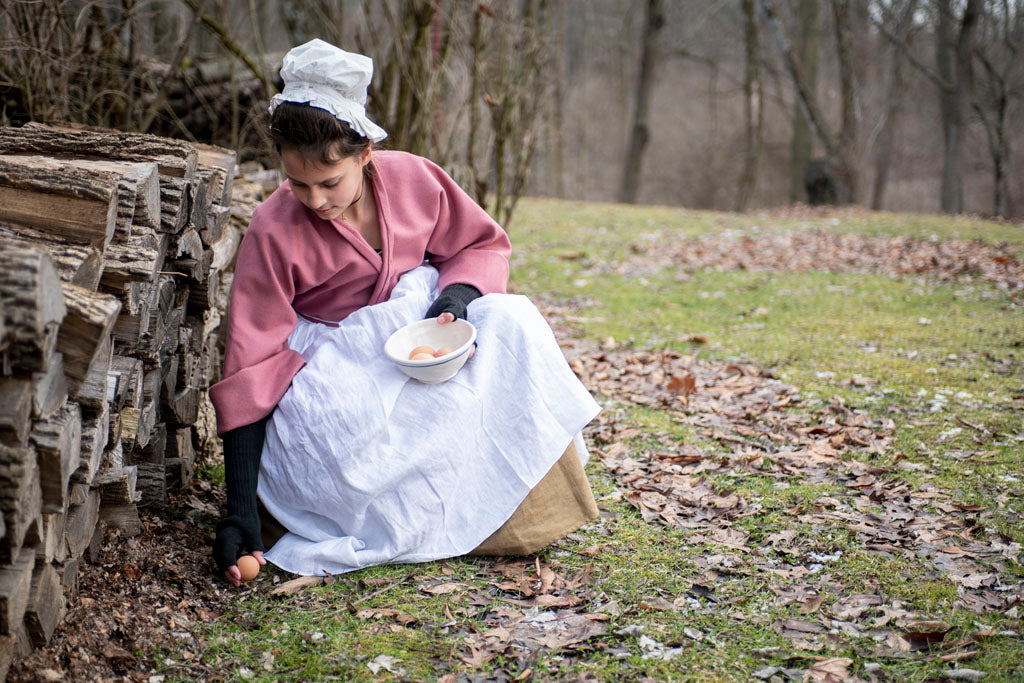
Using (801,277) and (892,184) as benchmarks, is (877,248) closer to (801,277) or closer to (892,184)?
(801,277)

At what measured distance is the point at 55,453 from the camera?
6.05 feet

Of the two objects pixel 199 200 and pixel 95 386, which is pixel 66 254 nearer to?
pixel 95 386

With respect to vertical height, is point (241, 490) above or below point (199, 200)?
below

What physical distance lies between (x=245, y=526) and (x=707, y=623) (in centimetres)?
151

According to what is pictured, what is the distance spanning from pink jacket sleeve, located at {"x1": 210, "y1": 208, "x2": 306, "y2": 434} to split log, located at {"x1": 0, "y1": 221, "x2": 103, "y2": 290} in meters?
0.58

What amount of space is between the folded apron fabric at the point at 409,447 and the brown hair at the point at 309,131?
2.11ft

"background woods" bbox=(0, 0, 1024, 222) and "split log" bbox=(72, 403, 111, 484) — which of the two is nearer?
"split log" bbox=(72, 403, 111, 484)

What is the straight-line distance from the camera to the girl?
265 cm

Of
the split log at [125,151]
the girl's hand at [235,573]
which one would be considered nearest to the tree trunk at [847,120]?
the split log at [125,151]

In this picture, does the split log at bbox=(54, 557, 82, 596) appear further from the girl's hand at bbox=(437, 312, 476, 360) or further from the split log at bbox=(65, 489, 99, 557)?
the girl's hand at bbox=(437, 312, 476, 360)

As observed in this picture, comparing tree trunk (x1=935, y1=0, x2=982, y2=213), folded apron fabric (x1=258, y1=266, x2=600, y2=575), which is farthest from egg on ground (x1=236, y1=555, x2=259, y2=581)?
tree trunk (x1=935, y1=0, x2=982, y2=213)

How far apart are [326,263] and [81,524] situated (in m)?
1.12

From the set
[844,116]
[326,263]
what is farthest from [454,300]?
[844,116]

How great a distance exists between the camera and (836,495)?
10.8ft
